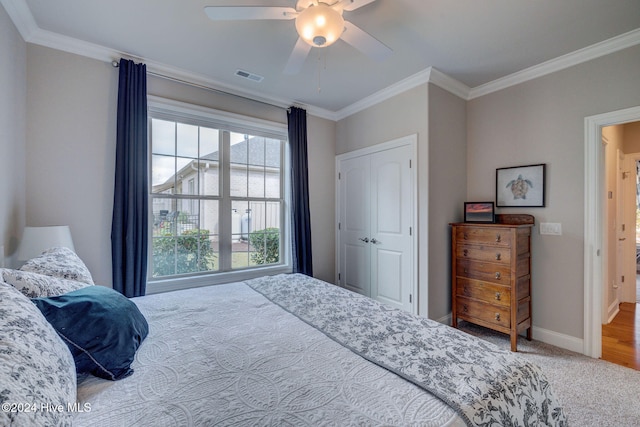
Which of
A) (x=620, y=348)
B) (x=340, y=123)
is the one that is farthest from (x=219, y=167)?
(x=620, y=348)

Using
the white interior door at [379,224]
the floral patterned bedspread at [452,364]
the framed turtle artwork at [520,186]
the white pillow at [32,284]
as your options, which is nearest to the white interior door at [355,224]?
the white interior door at [379,224]

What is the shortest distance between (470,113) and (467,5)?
5.24 feet

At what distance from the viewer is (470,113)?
10.8 ft

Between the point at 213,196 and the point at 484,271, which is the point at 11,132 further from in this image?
the point at 484,271

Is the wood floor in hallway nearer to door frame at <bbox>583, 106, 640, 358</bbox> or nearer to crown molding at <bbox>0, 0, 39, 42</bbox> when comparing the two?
door frame at <bbox>583, 106, 640, 358</bbox>

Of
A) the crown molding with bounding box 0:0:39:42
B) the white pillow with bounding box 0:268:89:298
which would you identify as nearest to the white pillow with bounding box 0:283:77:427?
the white pillow with bounding box 0:268:89:298

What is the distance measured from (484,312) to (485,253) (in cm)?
59

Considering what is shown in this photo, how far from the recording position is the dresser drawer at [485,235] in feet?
Result: 8.43

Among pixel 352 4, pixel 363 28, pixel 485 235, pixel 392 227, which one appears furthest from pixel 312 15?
pixel 485 235

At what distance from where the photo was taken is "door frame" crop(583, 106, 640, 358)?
7.97 ft

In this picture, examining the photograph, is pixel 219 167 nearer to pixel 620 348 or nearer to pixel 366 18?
pixel 366 18

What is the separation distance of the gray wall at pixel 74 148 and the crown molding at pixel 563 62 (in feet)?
12.0

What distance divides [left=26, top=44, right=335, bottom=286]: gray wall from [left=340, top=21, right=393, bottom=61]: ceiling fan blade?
82.7 inches

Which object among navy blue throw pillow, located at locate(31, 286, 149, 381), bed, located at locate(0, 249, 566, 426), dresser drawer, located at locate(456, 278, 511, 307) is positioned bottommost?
dresser drawer, located at locate(456, 278, 511, 307)
